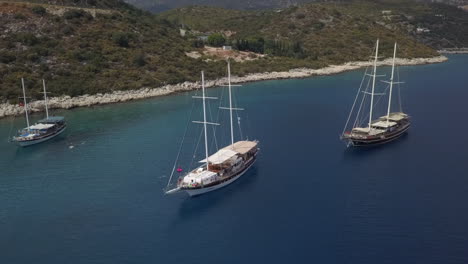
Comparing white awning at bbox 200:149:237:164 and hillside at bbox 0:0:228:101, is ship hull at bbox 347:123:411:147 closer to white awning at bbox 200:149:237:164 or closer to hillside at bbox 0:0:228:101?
white awning at bbox 200:149:237:164

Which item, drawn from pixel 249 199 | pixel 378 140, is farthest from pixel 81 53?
pixel 378 140

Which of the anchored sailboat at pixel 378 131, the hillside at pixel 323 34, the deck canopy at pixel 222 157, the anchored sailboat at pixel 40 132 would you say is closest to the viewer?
the deck canopy at pixel 222 157

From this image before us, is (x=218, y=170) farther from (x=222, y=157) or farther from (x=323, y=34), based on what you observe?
(x=323, y=34)

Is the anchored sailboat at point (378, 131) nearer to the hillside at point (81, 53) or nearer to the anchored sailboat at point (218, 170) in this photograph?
the anchored sailboat at point (218, 170)

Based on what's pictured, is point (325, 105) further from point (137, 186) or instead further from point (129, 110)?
point (137, 186)

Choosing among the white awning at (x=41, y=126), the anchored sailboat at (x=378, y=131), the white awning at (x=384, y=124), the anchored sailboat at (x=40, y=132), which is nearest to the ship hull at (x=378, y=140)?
the anchored sailboat at (x=378, y=131)

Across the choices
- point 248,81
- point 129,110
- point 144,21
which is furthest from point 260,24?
point 129,110

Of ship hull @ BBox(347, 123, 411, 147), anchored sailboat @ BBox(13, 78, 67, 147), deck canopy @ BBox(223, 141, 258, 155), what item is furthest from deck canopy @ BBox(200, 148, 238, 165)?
anchored sailboat @ BBox(13, 78, 67, 147)
